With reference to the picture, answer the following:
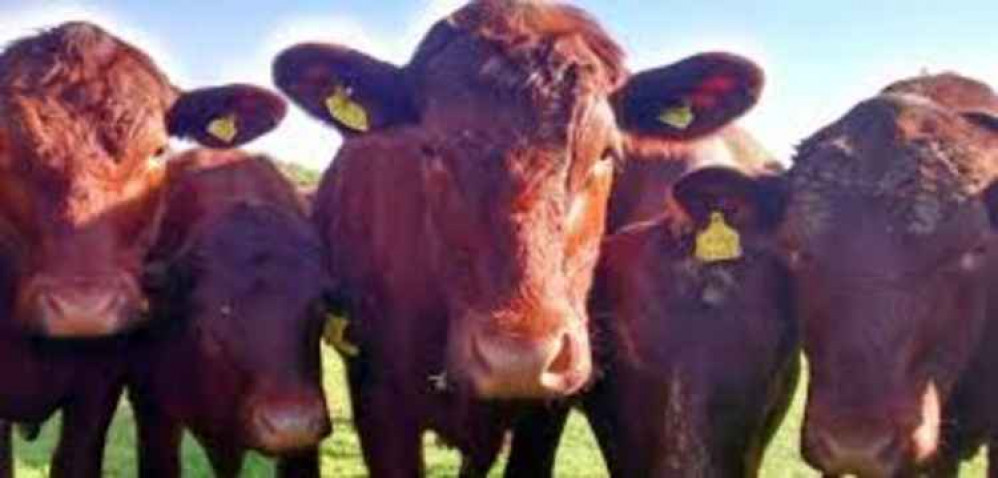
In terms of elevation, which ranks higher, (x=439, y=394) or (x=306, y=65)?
(x=306, y=65)

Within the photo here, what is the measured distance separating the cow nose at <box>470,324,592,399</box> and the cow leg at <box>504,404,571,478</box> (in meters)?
1.74

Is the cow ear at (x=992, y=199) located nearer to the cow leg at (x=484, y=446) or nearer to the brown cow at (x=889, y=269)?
the brown cow at (x=889, y=269)

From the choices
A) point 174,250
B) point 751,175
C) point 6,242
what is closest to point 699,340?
point 751,175

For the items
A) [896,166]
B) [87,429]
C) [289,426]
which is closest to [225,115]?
[87,429]

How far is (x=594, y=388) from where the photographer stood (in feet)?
25.3

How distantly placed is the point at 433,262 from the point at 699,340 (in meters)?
1.31

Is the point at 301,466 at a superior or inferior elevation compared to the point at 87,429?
inferior

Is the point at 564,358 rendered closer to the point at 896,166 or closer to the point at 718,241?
the point at 718,241

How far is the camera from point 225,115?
28.0ft

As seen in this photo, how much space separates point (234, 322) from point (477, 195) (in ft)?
6.67

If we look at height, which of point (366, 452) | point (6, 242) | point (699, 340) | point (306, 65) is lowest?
point (366, 452)

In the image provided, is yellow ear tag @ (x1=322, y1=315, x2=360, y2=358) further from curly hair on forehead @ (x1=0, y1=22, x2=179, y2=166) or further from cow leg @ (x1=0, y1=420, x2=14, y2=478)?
cow leg @ (x1=0, y1=420, x2=14, y2=478)

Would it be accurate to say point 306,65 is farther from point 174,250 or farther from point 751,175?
point 751,175

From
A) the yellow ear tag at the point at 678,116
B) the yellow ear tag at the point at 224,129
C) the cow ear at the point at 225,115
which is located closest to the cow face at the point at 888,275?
the yellow ear tag at the point at 678,116
